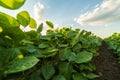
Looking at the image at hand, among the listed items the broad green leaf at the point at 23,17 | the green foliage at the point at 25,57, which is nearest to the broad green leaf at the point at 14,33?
the green foliage at the point at 25,57

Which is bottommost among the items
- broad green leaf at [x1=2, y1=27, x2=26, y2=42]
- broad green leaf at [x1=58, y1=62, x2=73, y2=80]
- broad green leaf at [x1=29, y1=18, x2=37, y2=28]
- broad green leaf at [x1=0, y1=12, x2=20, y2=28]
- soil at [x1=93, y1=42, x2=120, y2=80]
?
soil at [x1=93, y1=42, x2=120, y2=80]

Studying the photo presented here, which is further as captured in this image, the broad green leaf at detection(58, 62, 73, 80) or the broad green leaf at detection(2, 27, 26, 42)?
the broad green leaf at detection(58, 62, 73, 80)

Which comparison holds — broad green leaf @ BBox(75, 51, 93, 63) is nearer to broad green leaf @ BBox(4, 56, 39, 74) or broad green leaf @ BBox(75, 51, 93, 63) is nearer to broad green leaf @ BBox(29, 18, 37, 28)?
broad green leaf @ BBox(29, 18, 37, 28)

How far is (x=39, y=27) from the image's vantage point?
4.42 ft

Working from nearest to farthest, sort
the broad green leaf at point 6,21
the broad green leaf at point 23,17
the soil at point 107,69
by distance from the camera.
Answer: the broad green leaf at point 6,21 < the broad green leaf at point 23,17 < the soil at point 107,69

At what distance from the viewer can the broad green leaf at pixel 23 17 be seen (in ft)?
3.20

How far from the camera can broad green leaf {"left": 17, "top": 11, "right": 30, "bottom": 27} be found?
3.20 feet

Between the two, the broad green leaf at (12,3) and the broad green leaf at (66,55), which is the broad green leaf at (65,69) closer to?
the broad green leaf at (66,55)

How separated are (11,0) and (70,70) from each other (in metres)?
0.58

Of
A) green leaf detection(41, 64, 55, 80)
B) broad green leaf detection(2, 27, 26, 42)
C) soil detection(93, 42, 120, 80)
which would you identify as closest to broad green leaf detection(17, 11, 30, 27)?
broad green leaf detection(2, 27, 26, 42)

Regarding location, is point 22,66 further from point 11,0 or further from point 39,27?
point 39,27

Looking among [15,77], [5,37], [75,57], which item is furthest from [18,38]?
[75,57]

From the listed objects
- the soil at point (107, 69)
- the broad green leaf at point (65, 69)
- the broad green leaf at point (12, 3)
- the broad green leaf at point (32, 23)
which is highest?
the broad green leaf at point (12, 3)

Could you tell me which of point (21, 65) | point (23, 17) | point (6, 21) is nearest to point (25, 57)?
point (21, 65)
